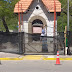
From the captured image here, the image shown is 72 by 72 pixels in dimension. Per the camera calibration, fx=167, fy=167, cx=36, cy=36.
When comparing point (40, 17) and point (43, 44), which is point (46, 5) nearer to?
point (40, 17)

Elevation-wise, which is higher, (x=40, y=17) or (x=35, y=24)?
(x=40, y=17)

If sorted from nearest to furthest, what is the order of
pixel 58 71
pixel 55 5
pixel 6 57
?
pixel 58 71 → pixel 6 57 → pixel 55 5

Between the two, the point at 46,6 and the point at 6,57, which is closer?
the point at 6,57

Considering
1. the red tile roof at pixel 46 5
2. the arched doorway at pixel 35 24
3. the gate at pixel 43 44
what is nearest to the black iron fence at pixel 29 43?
the gate at pixel 43 44

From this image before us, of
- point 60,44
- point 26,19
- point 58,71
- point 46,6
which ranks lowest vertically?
point 58,71

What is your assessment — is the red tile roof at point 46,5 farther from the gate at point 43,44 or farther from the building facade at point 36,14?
the gate at point 43,44

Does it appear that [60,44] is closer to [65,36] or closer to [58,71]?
[65,36]

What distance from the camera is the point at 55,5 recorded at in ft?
47.8

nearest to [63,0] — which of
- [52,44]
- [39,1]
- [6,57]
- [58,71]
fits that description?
[39,1]

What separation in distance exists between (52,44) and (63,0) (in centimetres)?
1398

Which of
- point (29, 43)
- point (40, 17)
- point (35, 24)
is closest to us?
point (29, 43)

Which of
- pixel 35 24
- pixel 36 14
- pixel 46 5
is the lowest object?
pixel 35 24

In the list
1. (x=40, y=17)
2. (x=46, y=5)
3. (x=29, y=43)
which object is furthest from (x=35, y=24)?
(x=29, y=43)

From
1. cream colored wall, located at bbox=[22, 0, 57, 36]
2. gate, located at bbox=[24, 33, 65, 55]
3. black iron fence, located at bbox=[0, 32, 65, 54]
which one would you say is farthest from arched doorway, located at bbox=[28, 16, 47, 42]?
black iron fence, located at bbox=[0, 32, 65, 54]
